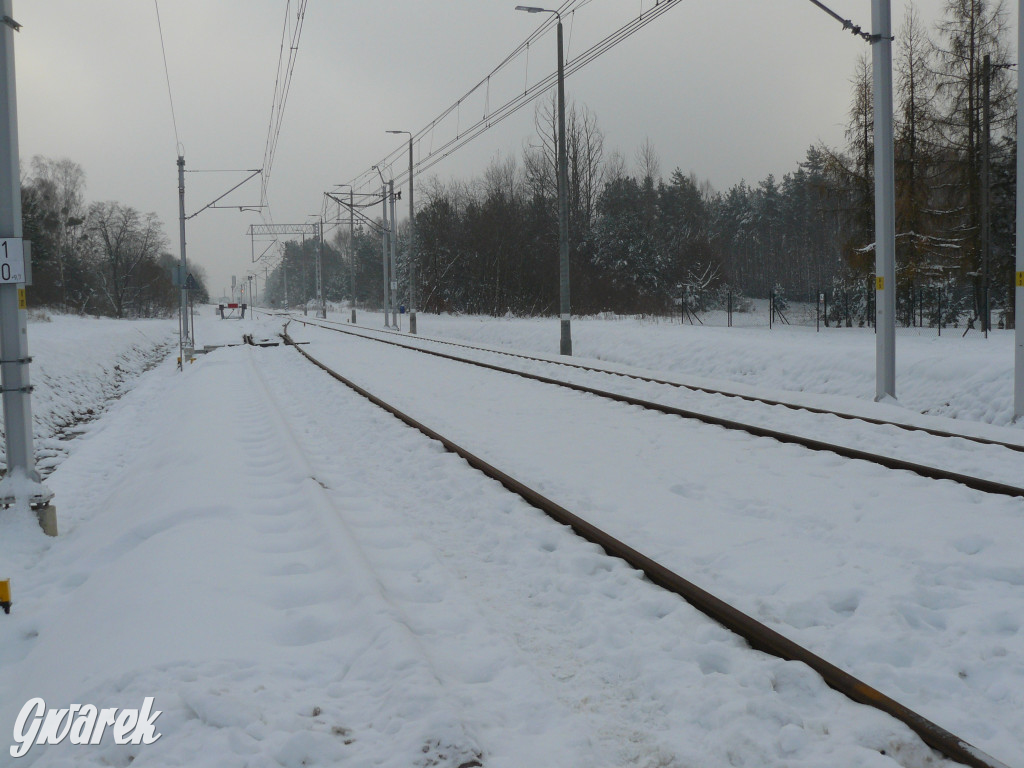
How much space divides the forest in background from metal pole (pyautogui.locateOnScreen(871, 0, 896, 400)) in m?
18.6

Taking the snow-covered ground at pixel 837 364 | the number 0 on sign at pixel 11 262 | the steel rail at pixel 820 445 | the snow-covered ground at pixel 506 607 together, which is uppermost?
the number 0 on sign at pixel 11 262

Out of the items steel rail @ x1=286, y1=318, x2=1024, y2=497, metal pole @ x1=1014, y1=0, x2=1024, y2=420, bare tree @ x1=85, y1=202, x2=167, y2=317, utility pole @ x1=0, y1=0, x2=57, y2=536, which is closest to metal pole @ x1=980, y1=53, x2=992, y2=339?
metal pole @ x1=1014, y1=0, x2=1024, y2=420

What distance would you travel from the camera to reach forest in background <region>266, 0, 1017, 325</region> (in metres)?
31.4

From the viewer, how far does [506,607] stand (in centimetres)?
456

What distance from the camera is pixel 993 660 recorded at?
3.67 m

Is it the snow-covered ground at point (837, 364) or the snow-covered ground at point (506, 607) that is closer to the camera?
the snow-covered ground at point (506, 607)

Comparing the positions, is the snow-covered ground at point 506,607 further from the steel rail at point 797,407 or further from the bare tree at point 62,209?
the bare tree at point 62,209

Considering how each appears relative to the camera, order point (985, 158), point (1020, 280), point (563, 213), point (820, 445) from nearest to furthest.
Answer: point (820, 445) < point (1020, 280) < point (563, 213) < point (985, 158)

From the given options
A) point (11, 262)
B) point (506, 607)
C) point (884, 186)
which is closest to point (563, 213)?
point (884, 186)

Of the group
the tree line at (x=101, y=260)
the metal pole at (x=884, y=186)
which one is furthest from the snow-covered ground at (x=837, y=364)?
the tree line at (x=101, y=260)

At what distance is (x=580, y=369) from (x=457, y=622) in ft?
47.0

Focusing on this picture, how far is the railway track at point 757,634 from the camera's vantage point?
9.52ft

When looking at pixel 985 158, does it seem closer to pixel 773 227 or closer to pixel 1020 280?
pixel 1020 280

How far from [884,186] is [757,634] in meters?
10.9
